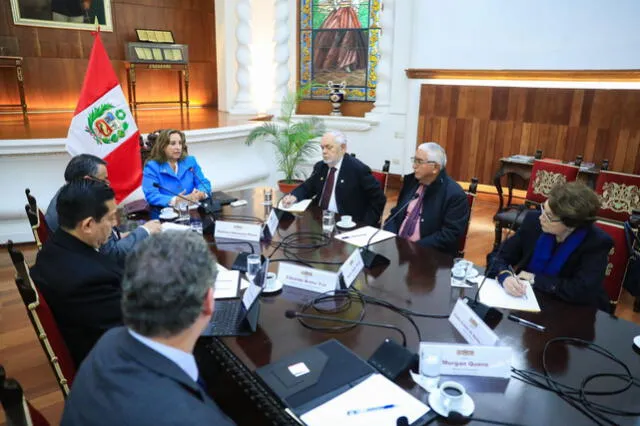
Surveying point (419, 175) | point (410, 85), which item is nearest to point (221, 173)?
point (410, 85)

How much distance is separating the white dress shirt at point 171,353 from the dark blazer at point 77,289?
64 centimetres

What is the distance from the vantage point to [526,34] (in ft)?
15.7

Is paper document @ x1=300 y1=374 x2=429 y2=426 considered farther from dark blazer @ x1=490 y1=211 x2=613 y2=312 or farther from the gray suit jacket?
the gray suit jacket

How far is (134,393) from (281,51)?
591cm

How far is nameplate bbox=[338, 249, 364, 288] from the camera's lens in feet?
5.35

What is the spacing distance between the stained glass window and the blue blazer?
10.5 feet

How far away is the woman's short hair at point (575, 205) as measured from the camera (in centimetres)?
182

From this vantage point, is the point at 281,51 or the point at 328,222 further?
the point at 281,51

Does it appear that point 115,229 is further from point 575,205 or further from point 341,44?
point 341,44

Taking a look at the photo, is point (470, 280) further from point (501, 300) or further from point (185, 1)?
point (185, 1)

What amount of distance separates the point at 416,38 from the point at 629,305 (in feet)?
11.9

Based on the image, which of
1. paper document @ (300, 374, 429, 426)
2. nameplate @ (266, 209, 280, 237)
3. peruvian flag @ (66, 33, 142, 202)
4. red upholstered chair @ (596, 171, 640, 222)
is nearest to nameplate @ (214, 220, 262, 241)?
nameplate @ (266, 209, 280, 237)

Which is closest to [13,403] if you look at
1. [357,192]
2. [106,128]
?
[357,192]

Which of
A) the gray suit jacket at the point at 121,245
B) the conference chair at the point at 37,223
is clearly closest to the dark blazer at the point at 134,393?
the gray suit jacket at the point at 121,245
